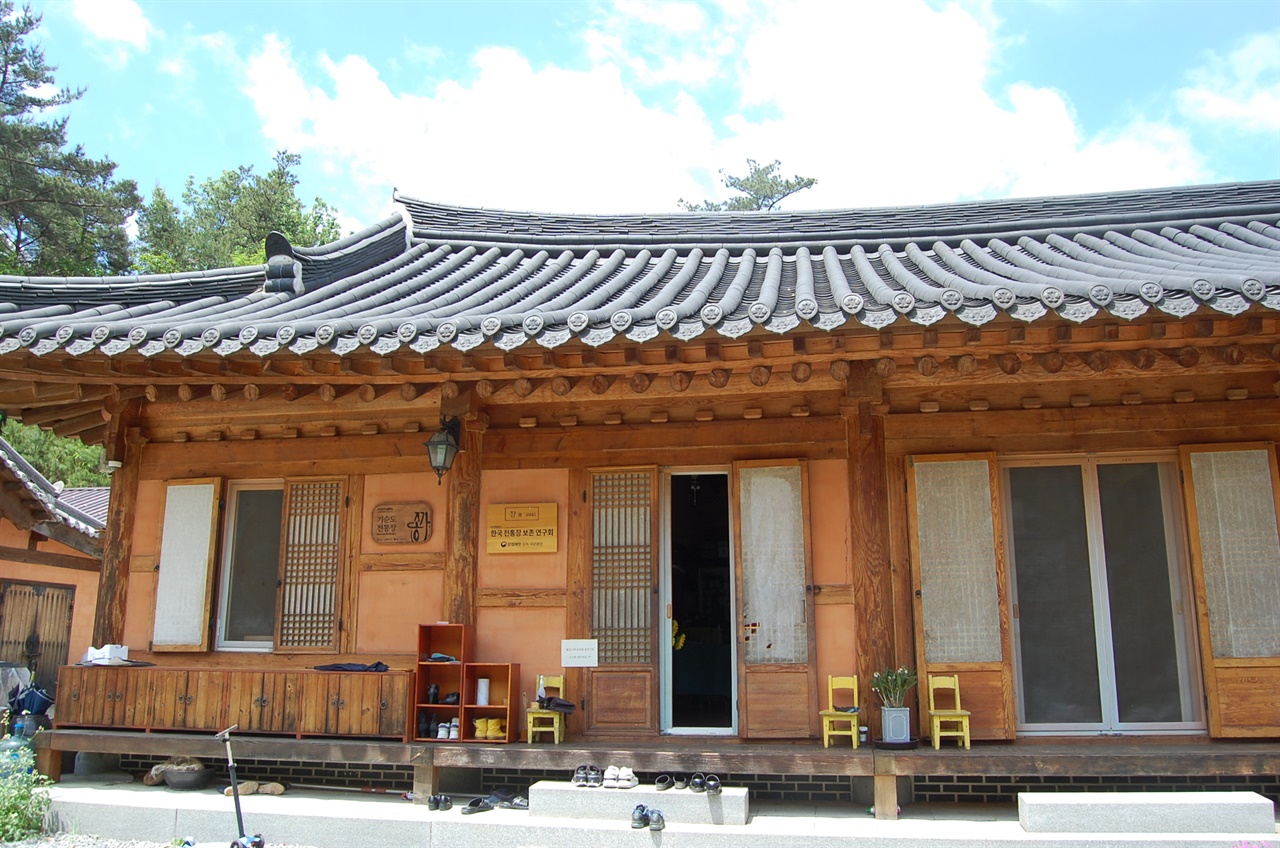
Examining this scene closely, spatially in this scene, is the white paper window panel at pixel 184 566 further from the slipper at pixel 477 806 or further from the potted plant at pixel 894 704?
the potted plant at pixel 894 704

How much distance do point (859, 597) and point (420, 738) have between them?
3260mm

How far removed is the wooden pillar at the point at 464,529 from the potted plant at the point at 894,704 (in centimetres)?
303

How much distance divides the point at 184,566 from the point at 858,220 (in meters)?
7.13

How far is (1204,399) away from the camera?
7027 millimetres

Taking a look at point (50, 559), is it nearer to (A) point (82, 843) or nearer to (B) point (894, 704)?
(A) point (82, 843)

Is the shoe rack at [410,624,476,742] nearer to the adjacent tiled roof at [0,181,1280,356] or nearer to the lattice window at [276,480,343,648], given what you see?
the lattice window at [276,480,343,648]

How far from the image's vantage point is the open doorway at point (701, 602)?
10.1m

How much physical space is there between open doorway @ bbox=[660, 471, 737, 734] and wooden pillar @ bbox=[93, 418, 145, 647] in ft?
14.8

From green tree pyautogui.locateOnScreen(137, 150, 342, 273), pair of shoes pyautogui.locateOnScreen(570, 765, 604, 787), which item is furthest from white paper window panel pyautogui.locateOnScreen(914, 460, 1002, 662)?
green tree pyautogui.locateOnScreen(137, 150, 342, 273)

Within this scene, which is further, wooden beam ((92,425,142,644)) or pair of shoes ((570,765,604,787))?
wooden beam ((92,425,142,644))

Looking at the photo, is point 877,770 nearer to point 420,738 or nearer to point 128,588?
point 420,738

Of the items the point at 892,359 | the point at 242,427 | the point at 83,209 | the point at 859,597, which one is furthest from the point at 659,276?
the point at 83,209

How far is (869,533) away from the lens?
6.76 metres

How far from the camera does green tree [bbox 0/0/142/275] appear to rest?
23016 mm
